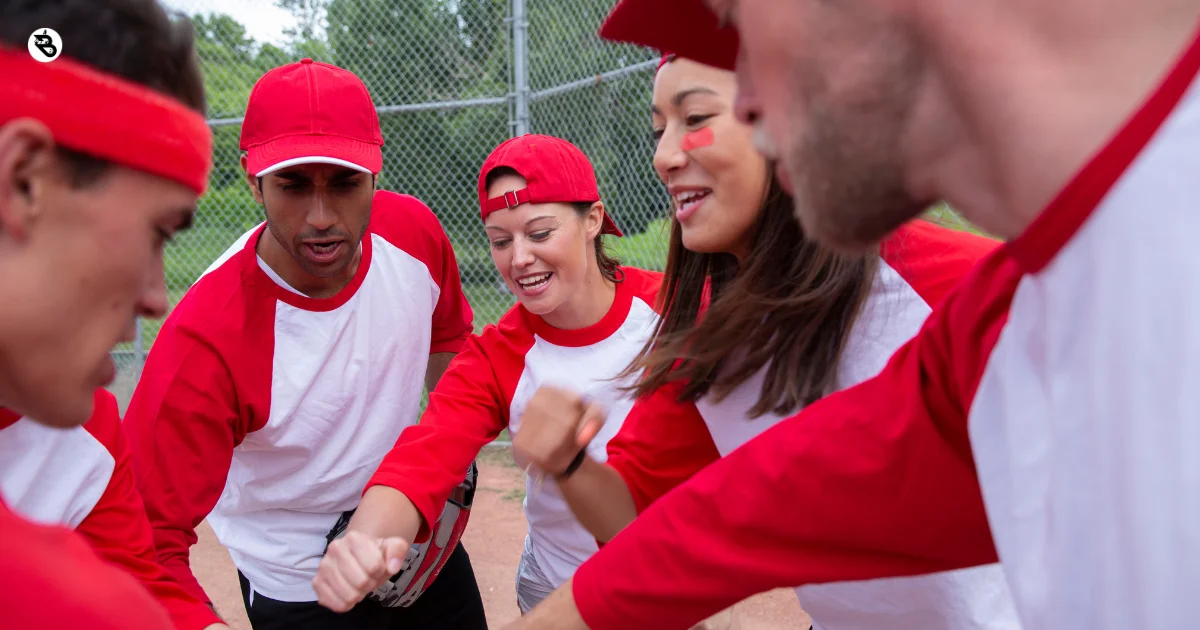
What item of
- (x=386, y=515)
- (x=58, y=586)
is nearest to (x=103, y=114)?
(x=58, y=586)

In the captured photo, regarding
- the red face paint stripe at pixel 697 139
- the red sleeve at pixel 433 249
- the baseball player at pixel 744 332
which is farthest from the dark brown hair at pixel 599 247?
the red face paint stripe at pixel 697 139

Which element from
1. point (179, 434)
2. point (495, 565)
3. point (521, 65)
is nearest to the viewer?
point (179, 434)

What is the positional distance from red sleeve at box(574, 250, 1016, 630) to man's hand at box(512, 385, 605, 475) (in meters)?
0.42

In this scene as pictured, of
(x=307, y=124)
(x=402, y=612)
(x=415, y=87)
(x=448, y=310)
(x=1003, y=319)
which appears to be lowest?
(x=402, y=612)

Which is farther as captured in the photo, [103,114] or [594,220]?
[594,220]

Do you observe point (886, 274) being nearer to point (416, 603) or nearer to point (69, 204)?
point (69, 204)

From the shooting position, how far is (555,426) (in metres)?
2.06

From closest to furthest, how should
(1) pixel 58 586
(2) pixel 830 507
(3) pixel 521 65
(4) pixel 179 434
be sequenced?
(1) pixel 58 586
(2) pixel 830 507
(4) pixel 179 434
(3) pixel 521 65

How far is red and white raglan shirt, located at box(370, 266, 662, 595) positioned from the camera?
2855 mm

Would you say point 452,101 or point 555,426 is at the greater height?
point 452,101

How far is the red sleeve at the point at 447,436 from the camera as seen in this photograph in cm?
256

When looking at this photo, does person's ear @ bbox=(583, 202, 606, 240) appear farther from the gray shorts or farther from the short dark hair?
the short dark hair

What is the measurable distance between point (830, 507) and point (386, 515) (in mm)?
1367

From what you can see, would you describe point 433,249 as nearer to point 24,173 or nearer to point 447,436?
point 447,436
